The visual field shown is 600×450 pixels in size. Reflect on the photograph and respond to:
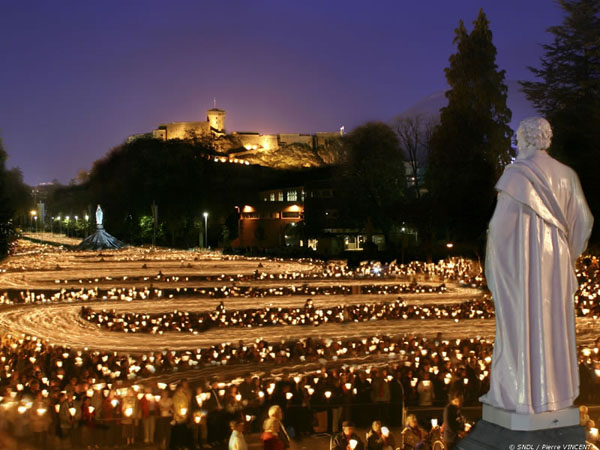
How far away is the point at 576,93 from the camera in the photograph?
107 feet

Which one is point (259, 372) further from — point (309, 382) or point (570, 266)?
point (570, 266)

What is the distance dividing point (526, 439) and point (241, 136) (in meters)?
183

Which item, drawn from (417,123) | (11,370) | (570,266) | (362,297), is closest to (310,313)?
(362,297)

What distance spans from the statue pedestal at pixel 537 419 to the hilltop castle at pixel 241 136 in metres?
174

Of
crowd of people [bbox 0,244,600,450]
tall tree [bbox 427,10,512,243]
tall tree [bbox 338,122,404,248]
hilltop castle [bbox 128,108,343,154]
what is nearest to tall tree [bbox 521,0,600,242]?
tall tree [bbox 427,10,512,243]

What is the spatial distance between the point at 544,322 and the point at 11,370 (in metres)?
11.9

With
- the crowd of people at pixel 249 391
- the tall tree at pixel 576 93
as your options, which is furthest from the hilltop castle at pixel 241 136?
the crowd of people at pixel 249 391

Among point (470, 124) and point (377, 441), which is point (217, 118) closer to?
point (470, 124)

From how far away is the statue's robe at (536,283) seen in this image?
16.4ft

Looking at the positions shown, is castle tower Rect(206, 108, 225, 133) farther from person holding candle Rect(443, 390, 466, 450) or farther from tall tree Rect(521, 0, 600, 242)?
person holding candle Rect(443, 390, 466, 450)

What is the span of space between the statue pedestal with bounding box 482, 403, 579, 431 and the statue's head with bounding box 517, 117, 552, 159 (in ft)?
6.06

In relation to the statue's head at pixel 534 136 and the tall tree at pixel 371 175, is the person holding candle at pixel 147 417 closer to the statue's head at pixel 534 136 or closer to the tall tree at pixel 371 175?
the statue's head at pixel 534 136

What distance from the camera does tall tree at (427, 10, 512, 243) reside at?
42312mm

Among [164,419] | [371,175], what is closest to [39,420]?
[164,419]
